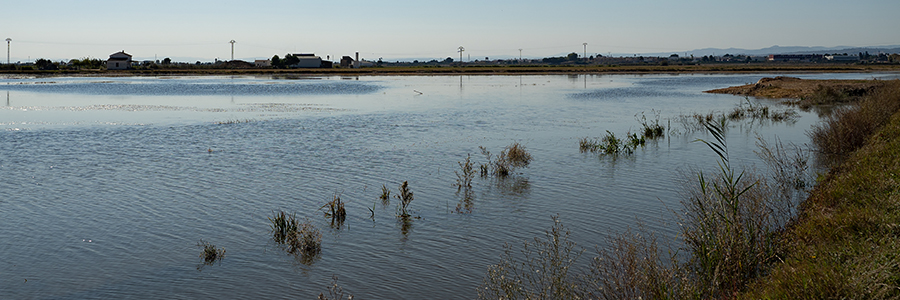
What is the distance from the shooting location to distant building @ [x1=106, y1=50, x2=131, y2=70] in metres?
124

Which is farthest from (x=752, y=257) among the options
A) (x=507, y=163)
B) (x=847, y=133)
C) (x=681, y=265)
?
(x=847, y=133)

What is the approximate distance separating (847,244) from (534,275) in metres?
3.46

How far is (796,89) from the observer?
165ft

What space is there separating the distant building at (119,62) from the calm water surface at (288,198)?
340 feet

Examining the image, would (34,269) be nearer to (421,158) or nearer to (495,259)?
(495,259)

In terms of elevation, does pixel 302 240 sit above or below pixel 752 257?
below

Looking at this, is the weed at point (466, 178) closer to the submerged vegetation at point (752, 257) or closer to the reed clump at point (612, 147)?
the submerged vegetation at point (752, 257)

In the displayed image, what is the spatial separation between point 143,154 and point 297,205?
8.48m

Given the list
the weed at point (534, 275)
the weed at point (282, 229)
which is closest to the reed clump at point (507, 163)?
the weed at point (534, 275)

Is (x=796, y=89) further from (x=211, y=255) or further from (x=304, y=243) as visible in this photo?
(x=211, y=255)

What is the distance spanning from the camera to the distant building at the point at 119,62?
124500 mm

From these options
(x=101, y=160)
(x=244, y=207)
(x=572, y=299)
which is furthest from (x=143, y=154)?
(x=572, y=299)

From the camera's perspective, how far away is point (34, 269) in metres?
9.34

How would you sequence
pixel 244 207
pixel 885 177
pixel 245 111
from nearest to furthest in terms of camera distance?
pixel 885 177, pixel 244 207, pixel 245 111
